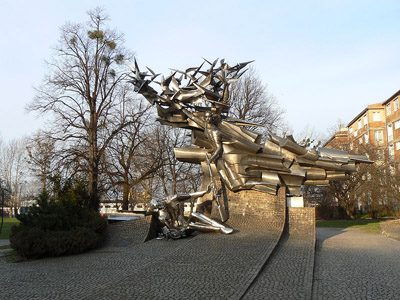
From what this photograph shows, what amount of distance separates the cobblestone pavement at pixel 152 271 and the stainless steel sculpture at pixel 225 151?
1.89 meters

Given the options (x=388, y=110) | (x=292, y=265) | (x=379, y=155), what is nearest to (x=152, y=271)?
(x=292, y=265)

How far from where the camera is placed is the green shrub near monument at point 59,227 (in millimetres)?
11727

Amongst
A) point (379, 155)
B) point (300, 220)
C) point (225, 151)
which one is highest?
point (379, 155)

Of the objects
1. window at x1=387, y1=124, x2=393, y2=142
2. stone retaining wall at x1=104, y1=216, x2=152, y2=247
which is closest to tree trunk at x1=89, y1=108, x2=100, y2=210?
stone retaining wall at x1=104, y1=216, x2=152, y2=247

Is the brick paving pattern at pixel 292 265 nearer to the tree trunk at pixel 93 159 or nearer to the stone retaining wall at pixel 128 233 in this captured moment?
the stone retaining wall at pixel 128 233

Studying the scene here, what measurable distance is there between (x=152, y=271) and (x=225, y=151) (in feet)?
22.6

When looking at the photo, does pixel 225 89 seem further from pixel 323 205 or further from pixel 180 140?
pixel 323 205

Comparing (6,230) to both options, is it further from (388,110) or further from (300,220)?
(388,110)

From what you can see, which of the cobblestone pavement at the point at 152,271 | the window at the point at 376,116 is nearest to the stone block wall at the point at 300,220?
the cobblestone pavement at the point at 152,271

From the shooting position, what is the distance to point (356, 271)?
30.8ft

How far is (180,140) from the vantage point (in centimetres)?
3011

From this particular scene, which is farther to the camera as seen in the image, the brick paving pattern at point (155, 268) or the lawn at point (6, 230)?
the lawn at point (6, 230)

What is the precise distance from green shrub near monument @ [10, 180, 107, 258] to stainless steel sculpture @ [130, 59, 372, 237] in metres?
2.76

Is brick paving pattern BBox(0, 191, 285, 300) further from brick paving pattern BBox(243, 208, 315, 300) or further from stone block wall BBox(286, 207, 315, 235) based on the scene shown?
stone block wall BBox(286, 207, 315, 235)
